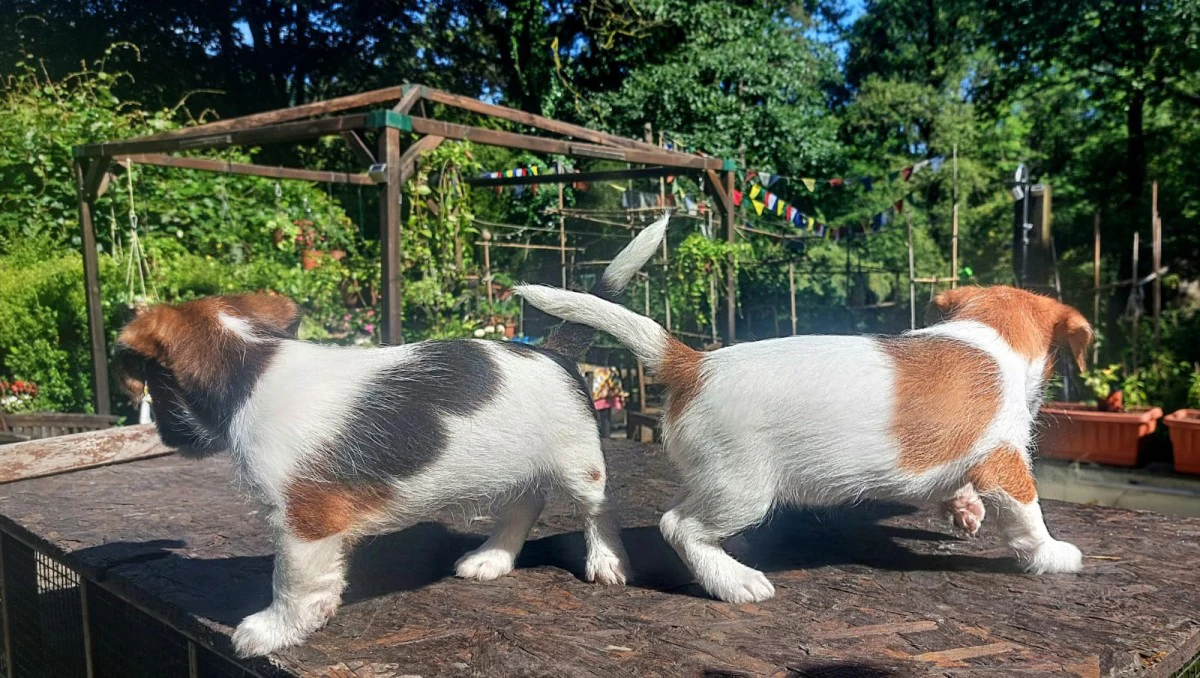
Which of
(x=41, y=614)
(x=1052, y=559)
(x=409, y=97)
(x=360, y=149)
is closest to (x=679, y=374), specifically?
(x=1052, y=559)

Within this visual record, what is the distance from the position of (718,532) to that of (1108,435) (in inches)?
248

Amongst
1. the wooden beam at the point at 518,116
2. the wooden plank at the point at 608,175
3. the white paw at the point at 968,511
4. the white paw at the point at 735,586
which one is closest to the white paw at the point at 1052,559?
the white paw at the point at 968,511

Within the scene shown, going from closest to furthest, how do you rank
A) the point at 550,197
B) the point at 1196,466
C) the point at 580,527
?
the point at 580,527, the point at 1196,466, the point at 550,197

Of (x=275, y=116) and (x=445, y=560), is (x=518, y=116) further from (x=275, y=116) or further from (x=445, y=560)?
(x=445, y=560)

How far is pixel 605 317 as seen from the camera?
9.50ft

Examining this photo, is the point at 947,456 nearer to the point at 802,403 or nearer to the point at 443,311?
the point at 802,403

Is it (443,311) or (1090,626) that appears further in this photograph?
(443,311)

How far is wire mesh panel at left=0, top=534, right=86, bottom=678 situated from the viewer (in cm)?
378

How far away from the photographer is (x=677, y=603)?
9.03ft

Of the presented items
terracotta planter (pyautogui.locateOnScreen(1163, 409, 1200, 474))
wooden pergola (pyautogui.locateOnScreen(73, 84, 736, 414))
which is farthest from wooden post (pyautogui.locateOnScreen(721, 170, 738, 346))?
terracotta planter (pyautogui.locateOnScreen(1163, 409, 1200, 474))

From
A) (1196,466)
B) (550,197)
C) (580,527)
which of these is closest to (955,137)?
(550,197)

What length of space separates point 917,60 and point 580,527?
18.3 meters

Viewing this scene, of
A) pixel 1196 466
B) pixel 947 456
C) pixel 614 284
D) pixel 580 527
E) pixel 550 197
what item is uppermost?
pixel 550 197

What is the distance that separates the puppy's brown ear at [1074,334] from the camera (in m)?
3.10
